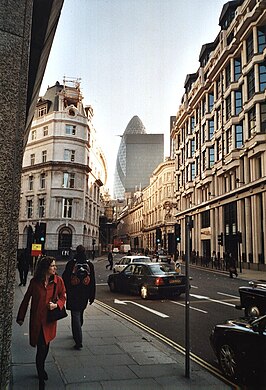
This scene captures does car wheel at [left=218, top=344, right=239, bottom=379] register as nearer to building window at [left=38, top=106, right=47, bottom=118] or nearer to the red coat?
the red coat

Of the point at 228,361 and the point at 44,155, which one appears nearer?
the point at 228,361

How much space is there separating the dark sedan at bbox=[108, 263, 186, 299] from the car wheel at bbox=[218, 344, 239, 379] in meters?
8.09

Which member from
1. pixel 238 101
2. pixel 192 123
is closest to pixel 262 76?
pixel 238 101

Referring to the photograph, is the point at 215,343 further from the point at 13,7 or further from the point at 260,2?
the point at 260,2

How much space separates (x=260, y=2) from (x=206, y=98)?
18.2 meters

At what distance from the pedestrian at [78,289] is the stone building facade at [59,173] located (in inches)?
1722

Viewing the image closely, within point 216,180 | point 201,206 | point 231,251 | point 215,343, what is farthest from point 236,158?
point 215,343

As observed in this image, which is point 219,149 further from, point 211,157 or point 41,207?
point 41,207

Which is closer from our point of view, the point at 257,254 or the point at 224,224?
the point at 257,254

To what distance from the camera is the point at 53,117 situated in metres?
54.3

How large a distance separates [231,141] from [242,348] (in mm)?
38007

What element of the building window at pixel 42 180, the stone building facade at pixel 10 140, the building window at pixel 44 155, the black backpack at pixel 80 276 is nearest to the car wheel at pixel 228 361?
the black backpack at pixel 80 276

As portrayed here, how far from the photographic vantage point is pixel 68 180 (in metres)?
53.7

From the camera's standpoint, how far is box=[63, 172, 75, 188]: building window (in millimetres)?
53375
